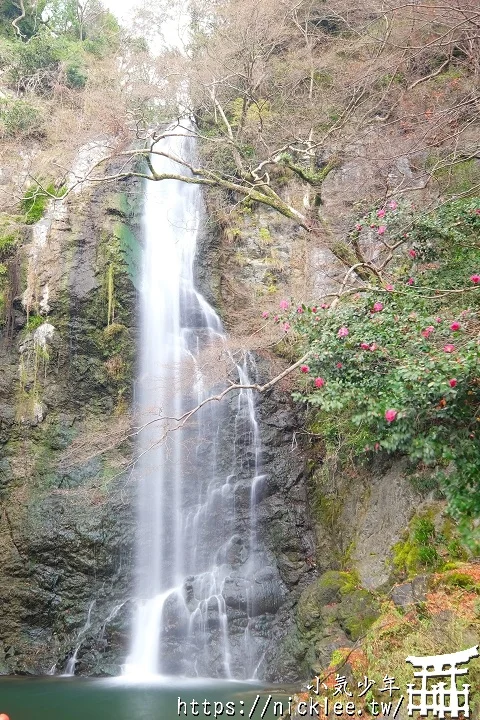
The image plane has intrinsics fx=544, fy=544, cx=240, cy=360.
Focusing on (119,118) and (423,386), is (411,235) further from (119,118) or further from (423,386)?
(119,118)

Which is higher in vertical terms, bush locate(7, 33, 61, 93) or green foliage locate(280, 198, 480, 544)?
bush locate(7, 33, 61, 93)

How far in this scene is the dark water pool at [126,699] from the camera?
7.10 metres

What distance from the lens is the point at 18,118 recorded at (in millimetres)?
16719

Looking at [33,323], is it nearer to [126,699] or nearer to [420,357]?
[126,699]

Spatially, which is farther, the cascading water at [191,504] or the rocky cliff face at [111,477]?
the cascading water at [191,504]

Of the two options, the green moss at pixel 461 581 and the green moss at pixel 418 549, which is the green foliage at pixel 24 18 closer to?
the green moss at pixel 418 549

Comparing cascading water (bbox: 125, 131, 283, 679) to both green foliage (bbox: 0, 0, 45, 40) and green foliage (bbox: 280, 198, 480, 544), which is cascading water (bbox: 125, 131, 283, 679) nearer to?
green foliage (bbox: 280, 198, 480, 544)

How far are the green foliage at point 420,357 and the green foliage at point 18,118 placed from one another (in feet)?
44.7

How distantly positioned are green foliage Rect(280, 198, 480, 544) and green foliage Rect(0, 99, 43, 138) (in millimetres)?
13622

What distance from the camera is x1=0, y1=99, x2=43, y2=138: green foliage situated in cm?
1664

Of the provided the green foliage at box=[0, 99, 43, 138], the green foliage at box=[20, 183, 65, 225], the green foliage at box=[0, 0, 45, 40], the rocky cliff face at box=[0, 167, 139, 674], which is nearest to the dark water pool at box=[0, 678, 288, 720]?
the rocky cliff face at box=[0, 167, 139, 674]

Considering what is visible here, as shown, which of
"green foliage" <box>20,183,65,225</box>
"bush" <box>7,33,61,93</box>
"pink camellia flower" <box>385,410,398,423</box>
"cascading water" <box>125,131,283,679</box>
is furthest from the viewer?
"bush" <box>7,33,61,93</box>

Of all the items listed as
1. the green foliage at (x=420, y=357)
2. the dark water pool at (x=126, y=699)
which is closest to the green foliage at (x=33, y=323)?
the dark water pool at (x=126, y=699)

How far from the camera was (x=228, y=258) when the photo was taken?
14.7 m
